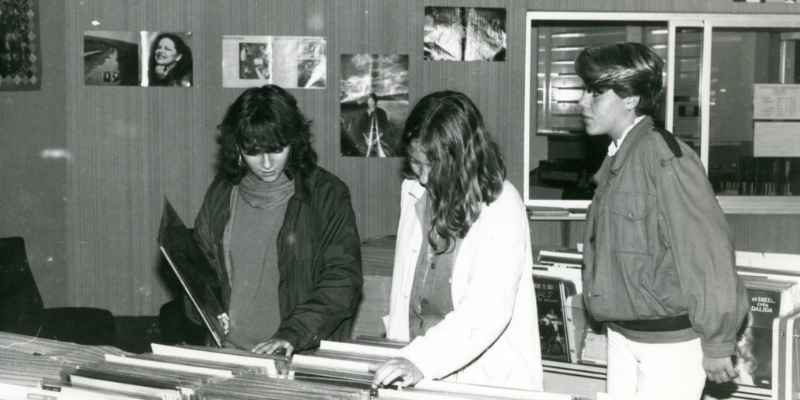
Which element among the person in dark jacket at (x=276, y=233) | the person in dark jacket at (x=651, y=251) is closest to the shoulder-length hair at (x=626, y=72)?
the person in dark jacket at (x=651, y=251)

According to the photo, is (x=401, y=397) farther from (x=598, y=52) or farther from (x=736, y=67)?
(x=736, y=67)

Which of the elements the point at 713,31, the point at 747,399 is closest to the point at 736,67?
the point at 713,31

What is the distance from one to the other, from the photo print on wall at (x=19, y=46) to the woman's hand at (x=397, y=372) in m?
3.30

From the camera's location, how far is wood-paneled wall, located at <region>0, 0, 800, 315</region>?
A: 5.25m

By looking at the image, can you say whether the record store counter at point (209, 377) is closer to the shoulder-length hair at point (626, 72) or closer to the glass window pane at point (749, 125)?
the shoulder-length hair at point (626, 72)

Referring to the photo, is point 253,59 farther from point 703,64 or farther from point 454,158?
point 454,158

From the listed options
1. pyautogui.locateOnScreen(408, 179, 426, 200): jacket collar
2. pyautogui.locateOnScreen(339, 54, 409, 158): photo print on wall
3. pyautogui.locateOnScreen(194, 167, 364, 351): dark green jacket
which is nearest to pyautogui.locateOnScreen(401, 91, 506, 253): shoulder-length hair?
pyautogui.locateOnScreen(408, 179, 426, 200): jacket collar

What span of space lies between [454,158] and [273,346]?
2.10 feet

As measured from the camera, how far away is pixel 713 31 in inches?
233

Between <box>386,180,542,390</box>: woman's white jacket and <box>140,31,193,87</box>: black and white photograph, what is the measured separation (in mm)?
3484

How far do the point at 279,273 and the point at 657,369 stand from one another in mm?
1105

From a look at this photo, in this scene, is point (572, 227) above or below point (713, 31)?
below

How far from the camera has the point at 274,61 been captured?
17.5 feet

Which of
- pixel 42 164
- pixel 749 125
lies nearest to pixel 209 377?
pixel 42 164
